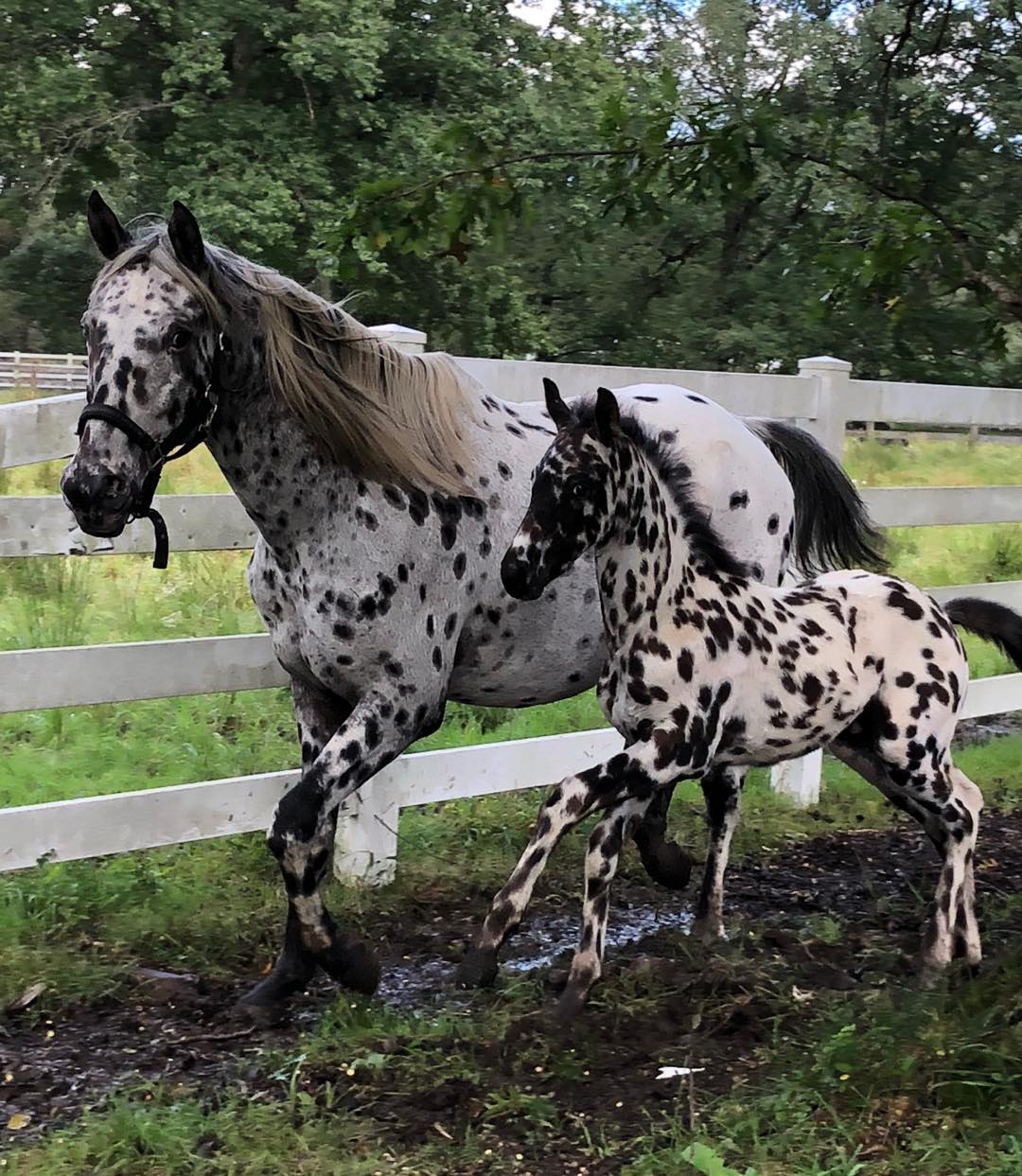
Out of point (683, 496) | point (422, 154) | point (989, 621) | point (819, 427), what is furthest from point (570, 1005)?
point (422, 154)

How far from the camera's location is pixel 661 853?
438 cm

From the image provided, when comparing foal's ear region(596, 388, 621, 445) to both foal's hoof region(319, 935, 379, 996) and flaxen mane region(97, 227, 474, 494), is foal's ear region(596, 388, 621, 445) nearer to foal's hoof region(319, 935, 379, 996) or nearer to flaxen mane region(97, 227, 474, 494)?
flaxen mane region(97, 227, 474, 494)

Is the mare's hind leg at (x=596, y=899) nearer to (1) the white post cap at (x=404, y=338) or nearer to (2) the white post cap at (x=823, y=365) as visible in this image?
(1) the white post cap at (x=404, y=338)

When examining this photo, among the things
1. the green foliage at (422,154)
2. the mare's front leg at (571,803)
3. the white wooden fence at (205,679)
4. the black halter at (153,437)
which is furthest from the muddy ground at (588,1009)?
the green foliage at (422,154)

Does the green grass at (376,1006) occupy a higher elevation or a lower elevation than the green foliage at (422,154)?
lower

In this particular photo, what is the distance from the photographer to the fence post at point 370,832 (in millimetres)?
4500

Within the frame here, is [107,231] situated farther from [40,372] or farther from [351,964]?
[40,372]

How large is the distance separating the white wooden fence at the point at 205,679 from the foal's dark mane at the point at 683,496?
3.63 feet

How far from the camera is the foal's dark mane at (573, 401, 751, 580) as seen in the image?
11.4 feet

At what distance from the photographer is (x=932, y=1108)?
2779 millimetres

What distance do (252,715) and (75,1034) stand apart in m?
2.82

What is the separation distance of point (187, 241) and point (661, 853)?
8.10 feet

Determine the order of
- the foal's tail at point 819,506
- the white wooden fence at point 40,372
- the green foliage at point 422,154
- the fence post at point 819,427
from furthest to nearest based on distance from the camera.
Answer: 1. the white wooden fence at point 40,372
2. the green foliage at point 422,154
3. the fence post at point 819,427
4. the foal's tail at point 819,506

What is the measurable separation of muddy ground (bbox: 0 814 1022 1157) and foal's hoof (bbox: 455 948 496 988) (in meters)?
0.15
